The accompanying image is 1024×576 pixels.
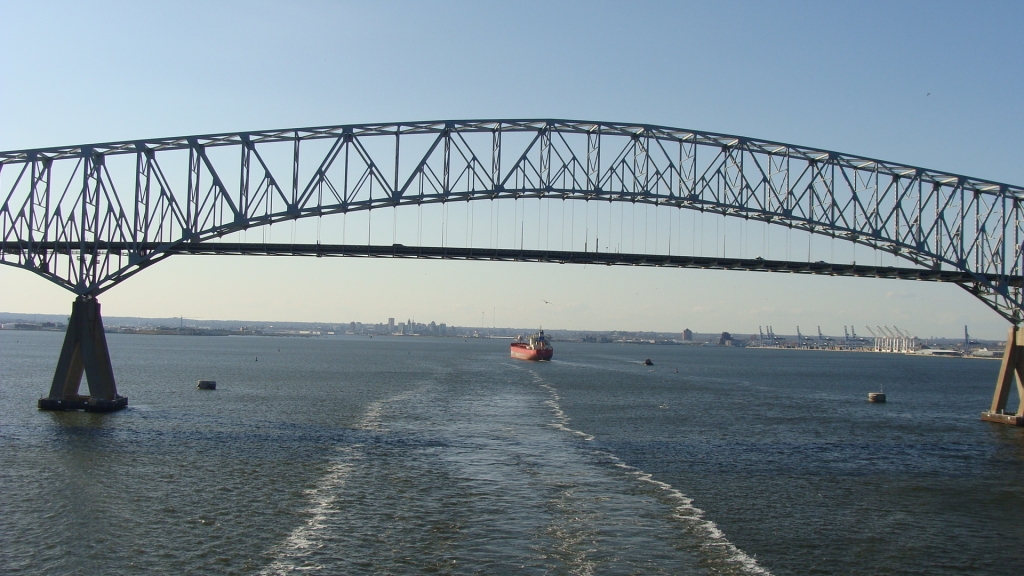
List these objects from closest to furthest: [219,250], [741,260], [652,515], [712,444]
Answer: [652,515] < [712,444] < [219,250] < [741,260]

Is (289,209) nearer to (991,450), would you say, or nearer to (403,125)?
(403,125)

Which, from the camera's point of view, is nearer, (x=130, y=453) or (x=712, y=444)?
(x=130, y=453)

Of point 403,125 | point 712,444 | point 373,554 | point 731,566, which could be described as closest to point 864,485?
point 712,444

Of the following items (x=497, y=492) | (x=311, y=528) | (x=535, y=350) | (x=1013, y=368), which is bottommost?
(x=311, y=528)

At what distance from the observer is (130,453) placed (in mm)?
34344

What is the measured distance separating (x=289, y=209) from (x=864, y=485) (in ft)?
104

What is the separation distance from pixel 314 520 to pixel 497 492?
643cm

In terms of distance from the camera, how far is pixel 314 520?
24.3 m

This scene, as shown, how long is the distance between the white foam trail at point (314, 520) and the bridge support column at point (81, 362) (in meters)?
18.2

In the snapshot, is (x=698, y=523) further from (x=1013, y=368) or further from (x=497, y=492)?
(x=1013, y=368)

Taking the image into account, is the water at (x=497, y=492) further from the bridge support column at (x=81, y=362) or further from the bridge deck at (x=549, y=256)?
the bridge deck at (x=549, y=256)

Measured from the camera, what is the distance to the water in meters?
21.2

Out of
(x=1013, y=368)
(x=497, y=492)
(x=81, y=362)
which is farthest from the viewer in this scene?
(x=1013, y=368)

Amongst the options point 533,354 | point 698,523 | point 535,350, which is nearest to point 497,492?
point 698,523
